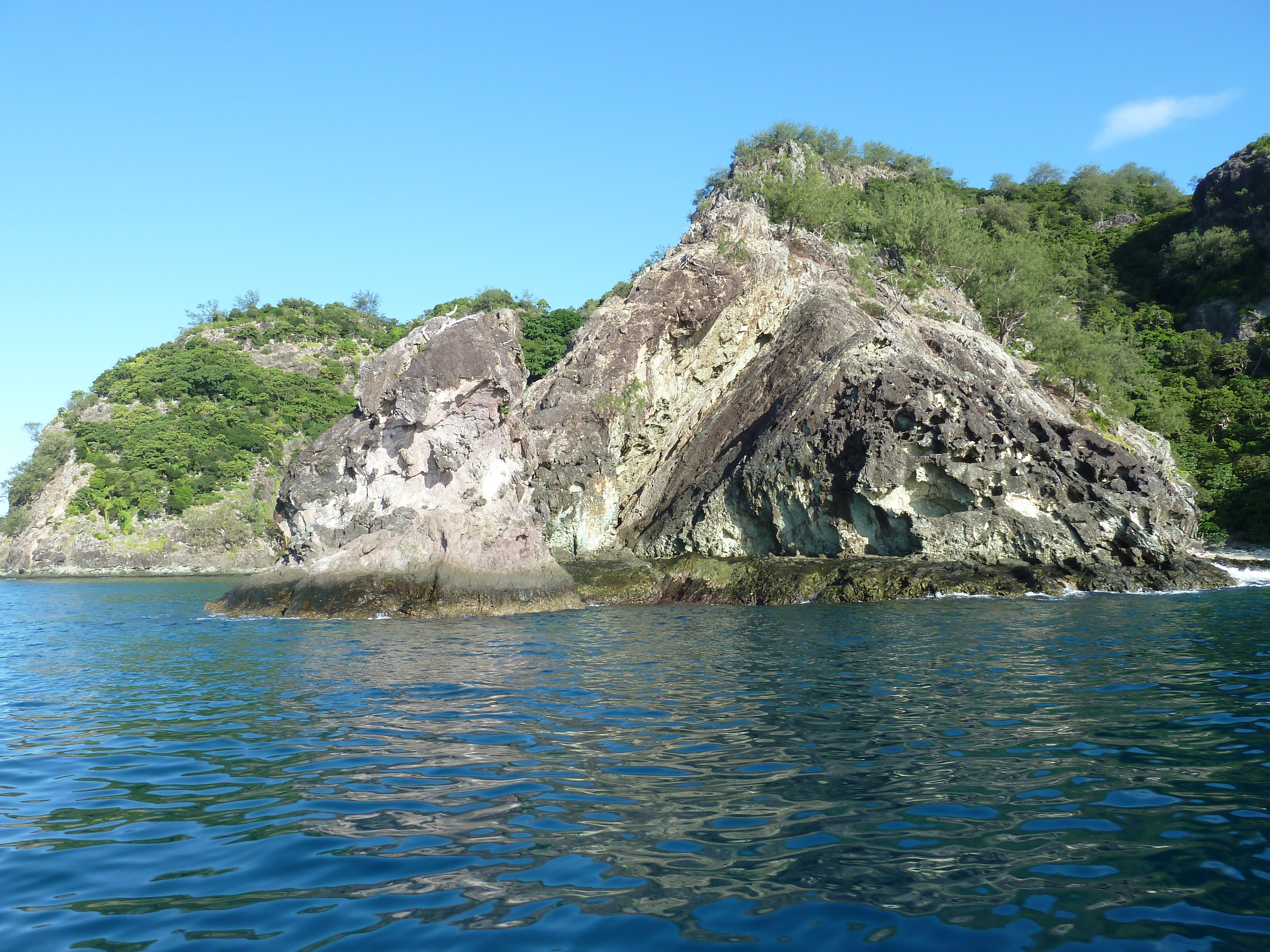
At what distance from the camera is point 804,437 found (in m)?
25.6

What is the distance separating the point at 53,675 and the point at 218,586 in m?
31.0

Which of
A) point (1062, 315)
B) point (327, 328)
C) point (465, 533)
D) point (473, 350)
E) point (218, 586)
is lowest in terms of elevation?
point (218, 586)

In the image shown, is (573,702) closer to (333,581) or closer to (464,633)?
(464,633)

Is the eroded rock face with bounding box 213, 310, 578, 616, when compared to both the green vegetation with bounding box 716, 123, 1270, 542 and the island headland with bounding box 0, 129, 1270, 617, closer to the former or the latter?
the island headland with bounding box 0, 129, 1270, 617

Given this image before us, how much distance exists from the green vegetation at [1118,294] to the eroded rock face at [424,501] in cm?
2042

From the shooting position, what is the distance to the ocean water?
399cm

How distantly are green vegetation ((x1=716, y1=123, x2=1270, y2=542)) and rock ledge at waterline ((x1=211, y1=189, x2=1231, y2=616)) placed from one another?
11.9 metres

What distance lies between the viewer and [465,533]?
2206cm

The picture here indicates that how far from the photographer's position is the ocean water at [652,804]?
13.1ft

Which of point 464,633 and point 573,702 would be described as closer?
point 573,702

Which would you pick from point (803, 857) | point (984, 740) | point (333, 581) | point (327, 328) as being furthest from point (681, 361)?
point (327, 328)

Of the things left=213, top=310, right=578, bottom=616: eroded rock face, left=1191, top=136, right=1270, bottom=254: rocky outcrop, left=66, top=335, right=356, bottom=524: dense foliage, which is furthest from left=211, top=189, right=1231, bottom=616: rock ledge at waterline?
left=66, top=335, right=356, bottom=524: dense foliage

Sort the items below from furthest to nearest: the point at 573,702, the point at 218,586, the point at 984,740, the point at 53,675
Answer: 1. the point at 218,586
2. the point at 53,675
3. the point at 573,702
4. the point at 984,740

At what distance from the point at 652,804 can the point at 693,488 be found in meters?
23.1
